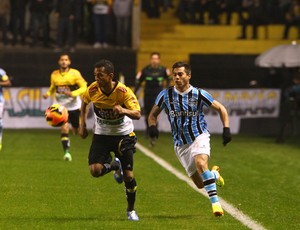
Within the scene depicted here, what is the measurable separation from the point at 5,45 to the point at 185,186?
2043 centimetres

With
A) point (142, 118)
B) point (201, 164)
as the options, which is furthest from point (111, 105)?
point (142, 118)

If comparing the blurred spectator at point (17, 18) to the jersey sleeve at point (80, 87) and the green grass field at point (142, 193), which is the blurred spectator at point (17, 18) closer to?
the green grass field at point (142, 193)

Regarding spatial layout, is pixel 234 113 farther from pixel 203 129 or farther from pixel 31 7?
pixel 203 129

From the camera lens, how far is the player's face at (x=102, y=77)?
12.8m

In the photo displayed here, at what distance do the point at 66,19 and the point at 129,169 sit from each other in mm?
22914

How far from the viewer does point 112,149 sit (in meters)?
13.6

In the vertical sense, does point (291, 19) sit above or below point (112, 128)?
below

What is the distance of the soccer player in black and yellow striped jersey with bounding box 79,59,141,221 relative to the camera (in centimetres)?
1318

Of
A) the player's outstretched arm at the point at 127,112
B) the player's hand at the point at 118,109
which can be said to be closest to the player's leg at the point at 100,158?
the player's outstretched arm at the point at 127,112

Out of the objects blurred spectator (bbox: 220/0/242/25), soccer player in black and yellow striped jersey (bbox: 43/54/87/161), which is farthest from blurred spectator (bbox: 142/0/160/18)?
soccer player in black and yellow striped jersey (bbox: 43/54/87/161)

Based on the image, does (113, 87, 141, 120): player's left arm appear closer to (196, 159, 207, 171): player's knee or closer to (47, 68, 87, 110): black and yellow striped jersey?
(196, 159, 207, 171): player's knee

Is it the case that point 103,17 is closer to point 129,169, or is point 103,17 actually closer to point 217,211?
point 129,169

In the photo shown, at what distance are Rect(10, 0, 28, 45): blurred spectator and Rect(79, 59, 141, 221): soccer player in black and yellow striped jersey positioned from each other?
22.7m

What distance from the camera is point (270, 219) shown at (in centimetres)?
1336
